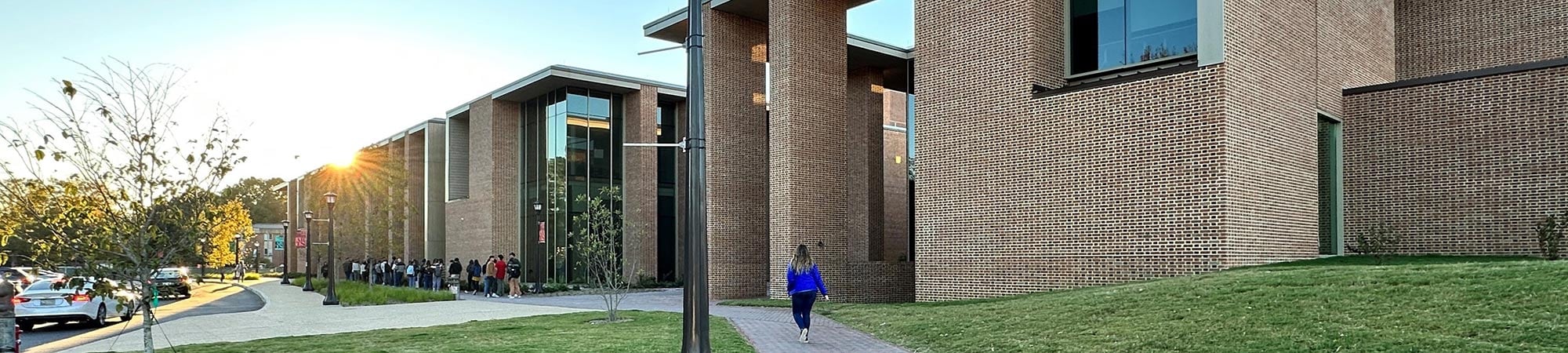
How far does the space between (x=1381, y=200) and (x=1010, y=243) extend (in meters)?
6.44

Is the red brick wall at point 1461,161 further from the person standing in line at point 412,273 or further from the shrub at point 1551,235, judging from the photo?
the person standing in line at point 412,273

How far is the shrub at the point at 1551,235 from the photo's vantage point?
15602 mm

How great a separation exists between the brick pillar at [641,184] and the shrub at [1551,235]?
88.1 feet

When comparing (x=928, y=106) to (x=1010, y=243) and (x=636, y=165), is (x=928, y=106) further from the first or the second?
(x=636, y=165)

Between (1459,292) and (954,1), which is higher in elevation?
(954,1)

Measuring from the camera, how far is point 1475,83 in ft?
58.5

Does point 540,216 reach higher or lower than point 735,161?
lower

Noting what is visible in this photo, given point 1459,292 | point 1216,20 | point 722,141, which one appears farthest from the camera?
point 722,141

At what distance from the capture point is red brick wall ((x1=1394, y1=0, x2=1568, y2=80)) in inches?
819

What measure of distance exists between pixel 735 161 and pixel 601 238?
633cm

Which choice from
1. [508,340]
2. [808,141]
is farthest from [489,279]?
[508,340]

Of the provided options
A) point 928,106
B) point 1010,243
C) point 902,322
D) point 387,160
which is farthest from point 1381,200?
point 387,160

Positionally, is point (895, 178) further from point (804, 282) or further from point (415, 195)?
point (415, 195)

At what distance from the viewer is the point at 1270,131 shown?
17.4m
